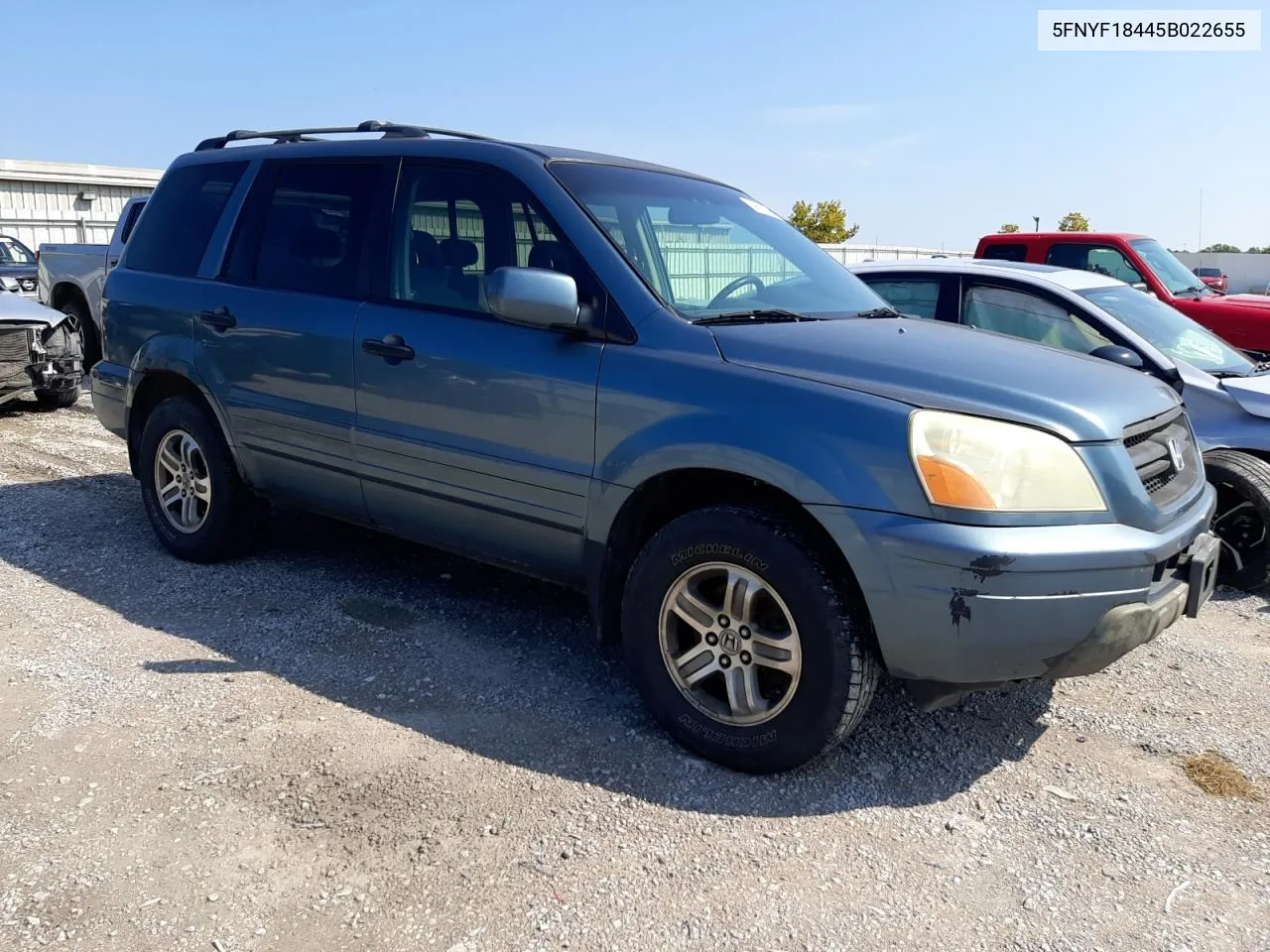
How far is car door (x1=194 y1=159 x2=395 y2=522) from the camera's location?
14.2 feet

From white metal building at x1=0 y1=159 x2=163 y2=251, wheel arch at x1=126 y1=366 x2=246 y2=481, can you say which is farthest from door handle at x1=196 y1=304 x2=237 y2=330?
white metal building at x1=0 y1=159 x2=163 y2=251

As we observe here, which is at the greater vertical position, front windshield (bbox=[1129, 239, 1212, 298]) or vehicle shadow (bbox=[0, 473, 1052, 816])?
front windshield (bbox=[1129, 239, 1212, 298])

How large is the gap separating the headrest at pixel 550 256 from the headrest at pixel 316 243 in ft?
3.40

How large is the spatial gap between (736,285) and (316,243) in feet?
6.14

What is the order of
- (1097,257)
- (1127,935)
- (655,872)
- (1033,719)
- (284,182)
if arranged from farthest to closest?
(1097,257) < (284,182) < (1033,719) < (655,872) < (1127,935)

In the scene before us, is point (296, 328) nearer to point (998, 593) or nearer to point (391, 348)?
point (391, 348)

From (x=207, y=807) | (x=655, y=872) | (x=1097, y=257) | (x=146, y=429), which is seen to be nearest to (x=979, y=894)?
(x=655, y=872)

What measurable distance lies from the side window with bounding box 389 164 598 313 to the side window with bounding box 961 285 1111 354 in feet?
9.53

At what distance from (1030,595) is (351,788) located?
2041 mm

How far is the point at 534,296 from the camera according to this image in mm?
3404

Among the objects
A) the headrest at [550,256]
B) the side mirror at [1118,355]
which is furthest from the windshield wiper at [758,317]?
the side mirror at [1118,355]

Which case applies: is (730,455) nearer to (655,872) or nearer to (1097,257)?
(655,872)

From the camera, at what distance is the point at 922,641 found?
2936mm

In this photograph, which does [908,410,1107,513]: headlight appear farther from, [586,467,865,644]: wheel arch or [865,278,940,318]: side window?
[865,278,940,318]: side window
